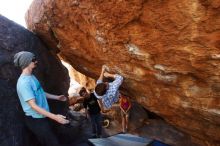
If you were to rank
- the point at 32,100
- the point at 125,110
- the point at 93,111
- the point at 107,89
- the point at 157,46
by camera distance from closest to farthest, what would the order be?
the point at 32,100 < the point at 157,46 < the point at 107,89 < the point at 93,111 < the point at 125,110

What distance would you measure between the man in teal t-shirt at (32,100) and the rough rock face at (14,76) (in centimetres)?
43

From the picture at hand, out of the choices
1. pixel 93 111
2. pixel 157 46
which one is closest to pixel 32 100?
pixel 157 46

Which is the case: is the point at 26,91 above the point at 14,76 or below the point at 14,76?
below

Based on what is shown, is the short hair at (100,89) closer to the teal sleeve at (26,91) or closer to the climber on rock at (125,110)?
the teal sleeve at (26,91)

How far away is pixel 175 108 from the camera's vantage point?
7270 millimetres

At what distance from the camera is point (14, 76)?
6969mm

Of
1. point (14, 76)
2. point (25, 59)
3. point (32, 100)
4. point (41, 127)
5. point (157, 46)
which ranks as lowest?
point (41, 127)

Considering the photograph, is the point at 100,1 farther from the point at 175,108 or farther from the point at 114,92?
the point at 175,108

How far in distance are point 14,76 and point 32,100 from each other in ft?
5.24

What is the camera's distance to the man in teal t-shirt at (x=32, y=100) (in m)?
5.52

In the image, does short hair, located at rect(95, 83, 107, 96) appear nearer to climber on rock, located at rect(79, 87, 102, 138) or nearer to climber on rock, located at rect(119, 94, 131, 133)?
climber on rock, located at rect(79, 87, 102, 138)

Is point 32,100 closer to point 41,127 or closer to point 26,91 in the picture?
point 26,91

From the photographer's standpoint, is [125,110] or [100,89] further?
[125,110]

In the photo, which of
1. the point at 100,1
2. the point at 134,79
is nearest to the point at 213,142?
the point at 134,79
